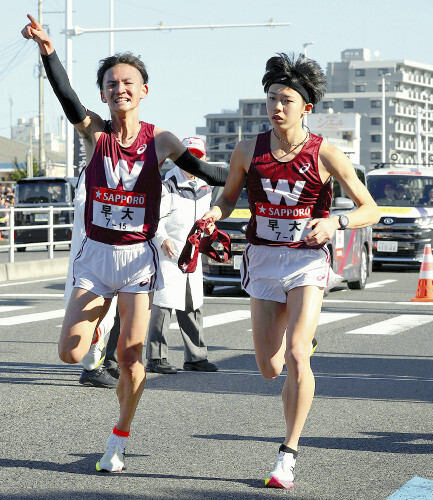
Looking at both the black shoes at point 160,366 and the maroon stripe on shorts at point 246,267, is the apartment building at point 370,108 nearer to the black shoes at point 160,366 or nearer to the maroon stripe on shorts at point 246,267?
the black shoes at point 160,366

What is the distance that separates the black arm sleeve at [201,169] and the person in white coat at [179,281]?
113 inches

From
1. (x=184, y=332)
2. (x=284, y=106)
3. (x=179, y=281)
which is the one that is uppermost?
(x=284, y=106)

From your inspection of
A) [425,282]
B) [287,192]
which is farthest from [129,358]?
[425,282]

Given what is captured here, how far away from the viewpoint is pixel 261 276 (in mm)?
5441

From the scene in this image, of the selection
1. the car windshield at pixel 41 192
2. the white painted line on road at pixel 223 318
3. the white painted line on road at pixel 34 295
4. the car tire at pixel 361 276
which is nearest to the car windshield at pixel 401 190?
the car tire at pixel 361 276

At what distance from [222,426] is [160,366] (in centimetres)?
232

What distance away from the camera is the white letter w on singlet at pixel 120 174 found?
5.39 metres

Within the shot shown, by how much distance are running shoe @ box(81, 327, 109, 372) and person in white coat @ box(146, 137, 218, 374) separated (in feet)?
3.18

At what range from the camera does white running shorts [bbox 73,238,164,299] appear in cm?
540

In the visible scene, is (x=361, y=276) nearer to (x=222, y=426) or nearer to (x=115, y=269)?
(x=222, y=426)

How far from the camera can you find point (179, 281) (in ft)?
29.7

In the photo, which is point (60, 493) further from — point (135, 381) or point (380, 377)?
point (380, 377)

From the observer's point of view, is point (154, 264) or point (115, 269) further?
point (154, 264)

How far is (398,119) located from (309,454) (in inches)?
5475
